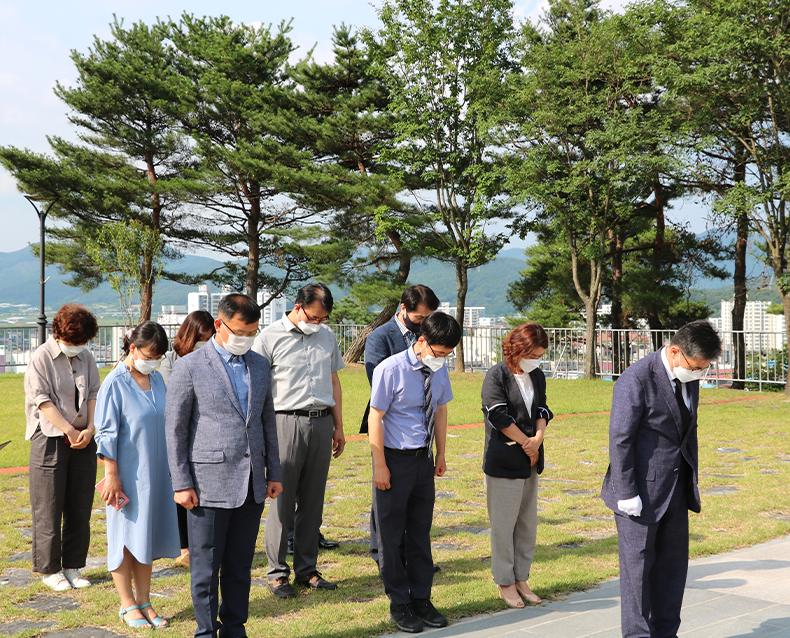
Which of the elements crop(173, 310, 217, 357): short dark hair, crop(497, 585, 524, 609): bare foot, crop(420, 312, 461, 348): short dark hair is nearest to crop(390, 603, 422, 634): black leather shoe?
crop(497, 585, 524, 609): bare foot

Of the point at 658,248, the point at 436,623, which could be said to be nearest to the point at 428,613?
the point at 436,623

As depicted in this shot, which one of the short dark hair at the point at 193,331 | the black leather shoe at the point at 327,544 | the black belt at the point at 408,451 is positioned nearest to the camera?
the black belt at the point at 408,451

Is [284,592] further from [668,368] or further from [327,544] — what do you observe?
[668,368]

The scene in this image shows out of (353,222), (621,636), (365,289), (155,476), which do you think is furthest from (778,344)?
(155,476)

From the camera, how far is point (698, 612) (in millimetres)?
3834

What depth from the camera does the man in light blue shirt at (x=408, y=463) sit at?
3.78 m

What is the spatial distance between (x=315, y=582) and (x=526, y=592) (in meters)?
1.25

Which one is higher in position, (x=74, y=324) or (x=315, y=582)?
(x=74, y=324)

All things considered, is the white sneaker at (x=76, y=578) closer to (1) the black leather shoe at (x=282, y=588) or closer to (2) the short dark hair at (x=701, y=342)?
(1) the black leather shoe at (x=282, y=588)

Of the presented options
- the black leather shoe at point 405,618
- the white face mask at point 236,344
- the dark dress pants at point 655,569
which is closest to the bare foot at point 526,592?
the black leather shoe at point 405,618

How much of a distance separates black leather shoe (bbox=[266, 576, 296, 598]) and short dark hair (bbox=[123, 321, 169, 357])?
1.51 metres

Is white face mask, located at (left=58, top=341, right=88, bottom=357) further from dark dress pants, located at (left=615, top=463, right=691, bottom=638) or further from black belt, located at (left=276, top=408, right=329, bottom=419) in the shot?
dark dress pants, located at (left=615, top=463, right=691, bottom=638)

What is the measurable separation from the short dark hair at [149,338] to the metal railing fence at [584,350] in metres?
11.4

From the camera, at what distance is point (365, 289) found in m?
21.6
